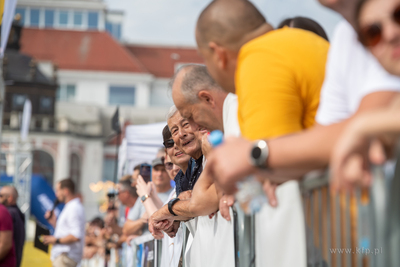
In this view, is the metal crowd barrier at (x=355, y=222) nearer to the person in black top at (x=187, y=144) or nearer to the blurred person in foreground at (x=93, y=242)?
the person in black top at (x=187, y=144)

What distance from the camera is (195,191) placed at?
2.43 metres

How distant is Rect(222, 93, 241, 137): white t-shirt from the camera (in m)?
2.12

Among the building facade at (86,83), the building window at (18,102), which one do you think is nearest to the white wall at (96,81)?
the building facade at (86,83)

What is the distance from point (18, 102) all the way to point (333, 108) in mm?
45322

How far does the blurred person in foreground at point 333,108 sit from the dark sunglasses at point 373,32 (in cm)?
7

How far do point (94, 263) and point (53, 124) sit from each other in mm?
32631

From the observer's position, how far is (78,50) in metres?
51.6

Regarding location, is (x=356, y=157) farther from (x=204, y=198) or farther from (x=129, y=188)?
(x=129, y=188)

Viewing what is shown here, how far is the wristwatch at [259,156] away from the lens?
4.06ft

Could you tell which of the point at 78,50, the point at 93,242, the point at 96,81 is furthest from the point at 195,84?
the point at 78,50

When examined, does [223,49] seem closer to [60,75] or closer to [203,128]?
[203,128]

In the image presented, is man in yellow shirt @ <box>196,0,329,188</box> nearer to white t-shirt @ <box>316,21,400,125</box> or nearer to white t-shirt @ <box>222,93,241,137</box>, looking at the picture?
white t-shirt @ <box>316,21,400,125</box>

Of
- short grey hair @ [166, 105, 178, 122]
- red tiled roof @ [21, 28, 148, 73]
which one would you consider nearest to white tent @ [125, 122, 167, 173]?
short grey hair @ [166, 105, 178, 122]

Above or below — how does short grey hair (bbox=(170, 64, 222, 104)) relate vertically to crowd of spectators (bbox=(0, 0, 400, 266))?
above
